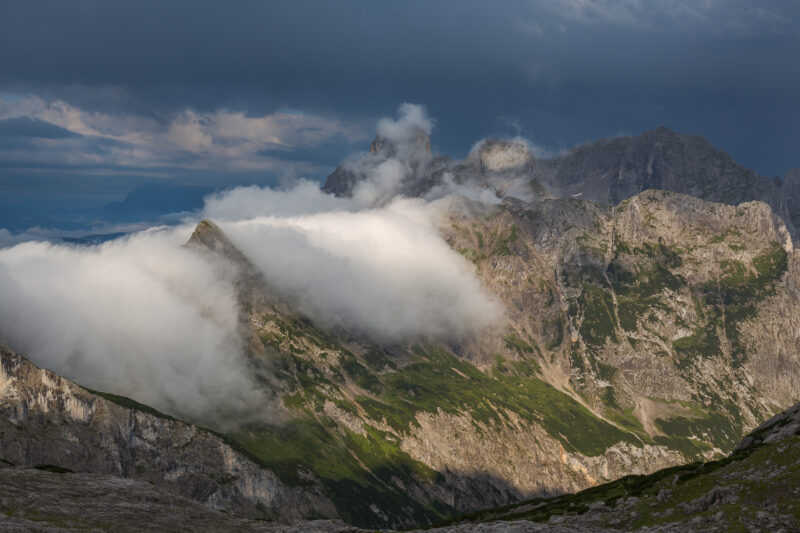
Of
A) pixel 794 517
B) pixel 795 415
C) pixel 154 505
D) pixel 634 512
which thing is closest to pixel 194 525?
pixel 154 505

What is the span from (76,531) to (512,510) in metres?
98.7

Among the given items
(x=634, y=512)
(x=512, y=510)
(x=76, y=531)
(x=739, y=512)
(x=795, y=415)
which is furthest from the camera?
(x=512, y=510)

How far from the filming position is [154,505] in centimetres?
9638

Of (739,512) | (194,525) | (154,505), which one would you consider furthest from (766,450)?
(154,505)

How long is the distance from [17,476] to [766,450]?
388 feet

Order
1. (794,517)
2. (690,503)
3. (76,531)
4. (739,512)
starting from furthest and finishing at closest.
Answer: (690,503)
(76,531)
(739,512)
(794,517)

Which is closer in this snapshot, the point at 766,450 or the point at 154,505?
the point at 766,450

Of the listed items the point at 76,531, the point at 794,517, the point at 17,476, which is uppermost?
the point at 17,476

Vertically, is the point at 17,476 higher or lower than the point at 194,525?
higher

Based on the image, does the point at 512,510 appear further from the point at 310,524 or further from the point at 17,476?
the point at 17,476

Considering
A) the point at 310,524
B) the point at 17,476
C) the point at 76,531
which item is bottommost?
the point at 310,524

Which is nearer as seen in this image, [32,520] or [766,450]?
[32,520]

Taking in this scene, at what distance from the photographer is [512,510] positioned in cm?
14200

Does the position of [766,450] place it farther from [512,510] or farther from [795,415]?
[512,510]
